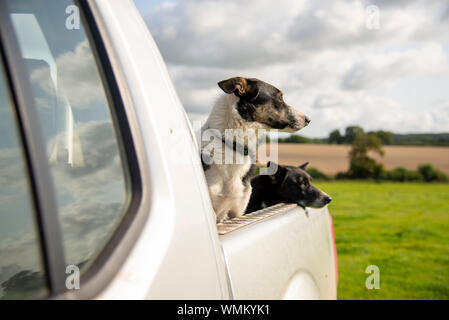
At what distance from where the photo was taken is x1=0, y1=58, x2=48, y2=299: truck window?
116 centimetres

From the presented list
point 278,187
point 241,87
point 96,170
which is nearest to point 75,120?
point 96,170

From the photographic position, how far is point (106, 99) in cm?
124

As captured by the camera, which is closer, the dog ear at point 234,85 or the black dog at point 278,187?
the dog ear at point 234,85

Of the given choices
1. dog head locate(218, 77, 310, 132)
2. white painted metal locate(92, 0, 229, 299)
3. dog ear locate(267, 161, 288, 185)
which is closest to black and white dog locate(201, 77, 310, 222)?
dog head locate(218, 77, 310, 132)

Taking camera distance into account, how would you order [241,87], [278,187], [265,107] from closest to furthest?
[241,87] < [265,107] < [278,187]

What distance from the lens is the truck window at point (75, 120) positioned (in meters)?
1.13

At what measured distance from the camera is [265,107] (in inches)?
176

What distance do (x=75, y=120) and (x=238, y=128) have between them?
282 cm

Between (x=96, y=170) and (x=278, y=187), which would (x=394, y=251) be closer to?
(x=278, y=187)

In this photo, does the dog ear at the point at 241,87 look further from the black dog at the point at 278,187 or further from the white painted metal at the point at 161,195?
the white painted metal at the point at 161,195

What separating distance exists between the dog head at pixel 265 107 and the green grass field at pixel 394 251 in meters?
5.07

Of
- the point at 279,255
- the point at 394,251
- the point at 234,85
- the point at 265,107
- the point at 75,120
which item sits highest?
the point at 234,85

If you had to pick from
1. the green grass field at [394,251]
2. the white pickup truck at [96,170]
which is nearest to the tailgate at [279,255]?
the white pickup truck at [96,170]

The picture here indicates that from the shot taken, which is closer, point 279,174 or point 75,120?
point 75,120
